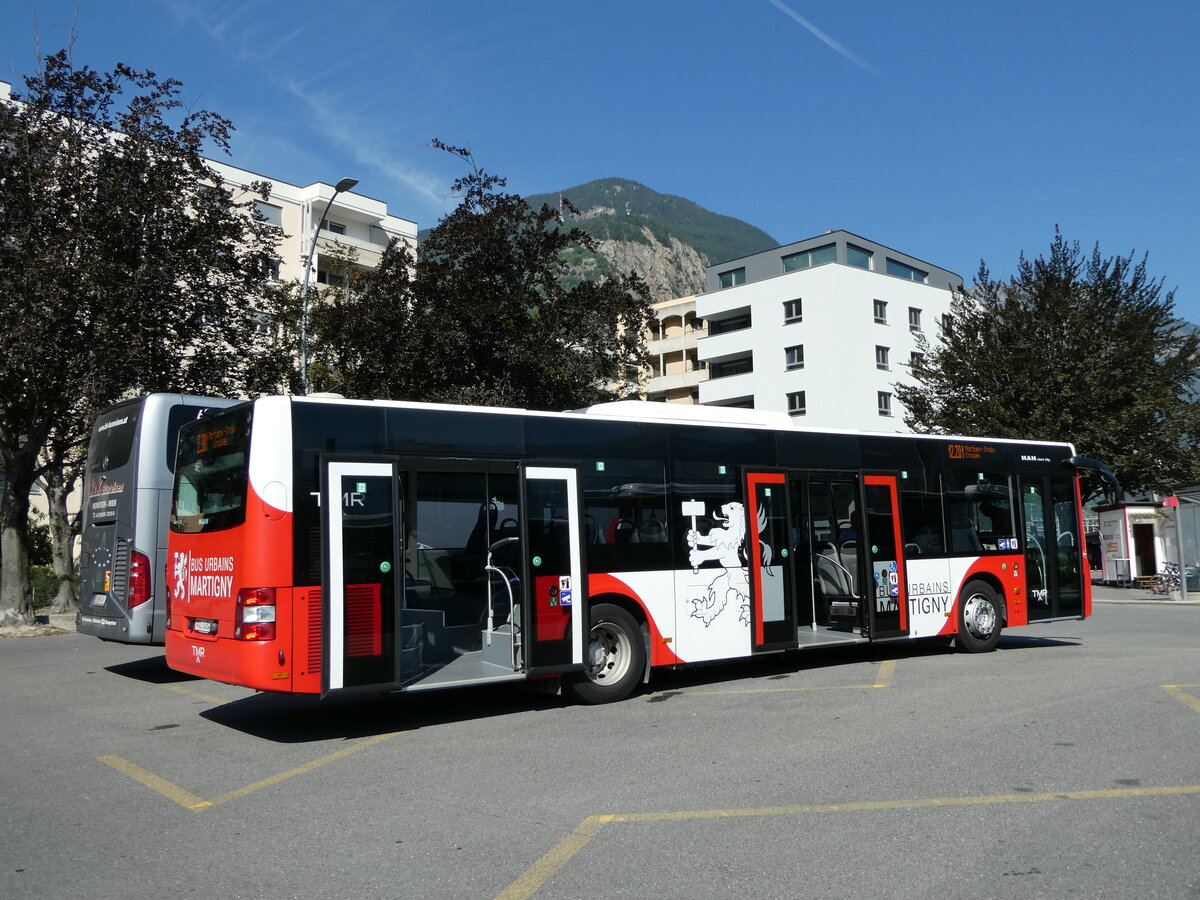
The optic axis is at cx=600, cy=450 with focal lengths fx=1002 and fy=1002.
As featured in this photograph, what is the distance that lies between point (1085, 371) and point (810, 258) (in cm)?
2569

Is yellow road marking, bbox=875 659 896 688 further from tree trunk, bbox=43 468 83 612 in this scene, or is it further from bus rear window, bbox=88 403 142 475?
tree trunk, bbox=43 468 83 612

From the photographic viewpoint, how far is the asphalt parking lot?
15.2ft

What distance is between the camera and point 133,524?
12.0 meters

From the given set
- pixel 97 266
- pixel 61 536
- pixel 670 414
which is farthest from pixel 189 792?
pixel 61 536

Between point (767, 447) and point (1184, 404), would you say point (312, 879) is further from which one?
point (1184, 404)

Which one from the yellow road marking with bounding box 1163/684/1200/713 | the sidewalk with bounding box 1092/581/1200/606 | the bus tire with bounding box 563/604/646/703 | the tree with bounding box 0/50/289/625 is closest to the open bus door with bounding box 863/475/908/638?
the yellow road marking with bounding box 1163/684/1200/713

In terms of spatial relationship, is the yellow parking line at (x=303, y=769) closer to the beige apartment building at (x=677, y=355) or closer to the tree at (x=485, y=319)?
the tree at (x=485, y=319)

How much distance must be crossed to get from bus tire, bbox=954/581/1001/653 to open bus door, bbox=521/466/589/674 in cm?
613

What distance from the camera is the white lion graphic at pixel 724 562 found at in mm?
10516

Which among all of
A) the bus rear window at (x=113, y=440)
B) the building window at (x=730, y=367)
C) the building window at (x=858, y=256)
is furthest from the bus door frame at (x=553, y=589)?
the building window at (x=730, y=367)

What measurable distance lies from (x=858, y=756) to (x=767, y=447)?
486 cm

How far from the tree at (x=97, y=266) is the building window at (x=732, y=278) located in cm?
4486

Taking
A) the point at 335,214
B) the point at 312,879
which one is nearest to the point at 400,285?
the point at 312,879

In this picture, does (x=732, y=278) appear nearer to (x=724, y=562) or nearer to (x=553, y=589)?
(x=724, y=562)
